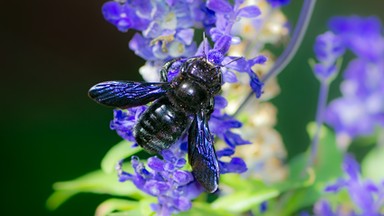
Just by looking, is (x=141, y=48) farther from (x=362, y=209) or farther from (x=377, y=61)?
(x=377, y=61)

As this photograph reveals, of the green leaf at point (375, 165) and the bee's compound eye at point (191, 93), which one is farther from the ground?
the bee's compound eye at point (191, 93)

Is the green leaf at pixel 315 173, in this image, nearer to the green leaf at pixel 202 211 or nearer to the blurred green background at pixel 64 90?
the green leaf at pixel 202 211

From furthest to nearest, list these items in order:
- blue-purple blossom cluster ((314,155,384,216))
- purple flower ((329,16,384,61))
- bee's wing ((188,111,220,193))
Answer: purple flower ((329,16,384,61)), blue-purple blossom cluster ((314,155,384,216)), bee's wing ((188,111,220,193))

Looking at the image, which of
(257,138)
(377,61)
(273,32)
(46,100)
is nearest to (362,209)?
(257,138)

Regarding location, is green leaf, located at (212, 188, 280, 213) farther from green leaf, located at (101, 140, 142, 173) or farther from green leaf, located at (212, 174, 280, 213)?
green leaf, located at (101, 140, 142, 173)

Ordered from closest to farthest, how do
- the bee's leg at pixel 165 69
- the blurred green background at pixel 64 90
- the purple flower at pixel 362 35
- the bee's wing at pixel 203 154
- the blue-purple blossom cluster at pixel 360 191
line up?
the bee's wing at pixel 203 154, the bee's leg at pixel 165 69, the blue-purple blossom cluster at pixel 360 191, the purple flower at pixel 362 35, the blurred green background at pixel 64 90

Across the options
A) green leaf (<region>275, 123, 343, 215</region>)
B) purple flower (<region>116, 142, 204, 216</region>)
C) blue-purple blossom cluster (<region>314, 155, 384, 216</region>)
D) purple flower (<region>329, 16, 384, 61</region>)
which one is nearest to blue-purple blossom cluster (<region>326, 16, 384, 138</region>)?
purple flower (<region>329, 16, 384, 61</region>)

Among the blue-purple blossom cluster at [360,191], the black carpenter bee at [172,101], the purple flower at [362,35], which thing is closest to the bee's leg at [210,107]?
the black carpenter bee at [172,101]

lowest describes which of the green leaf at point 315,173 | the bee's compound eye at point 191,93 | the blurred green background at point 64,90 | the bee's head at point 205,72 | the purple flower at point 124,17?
the blurred green background at point 64,90
